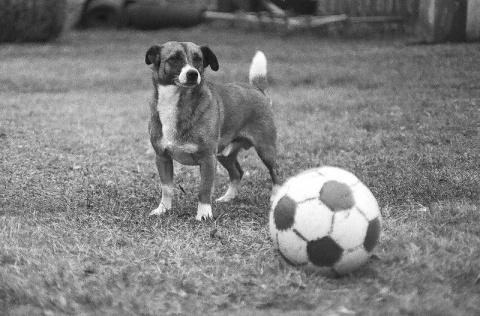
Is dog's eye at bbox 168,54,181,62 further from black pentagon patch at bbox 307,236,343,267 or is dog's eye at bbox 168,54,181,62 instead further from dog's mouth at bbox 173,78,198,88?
black pentagon patch at bbox 307,236,343,267

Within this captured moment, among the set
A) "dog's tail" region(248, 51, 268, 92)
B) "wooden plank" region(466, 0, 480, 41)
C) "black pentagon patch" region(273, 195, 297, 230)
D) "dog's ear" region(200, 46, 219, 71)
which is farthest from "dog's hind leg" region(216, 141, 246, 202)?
"wooden plank" region(466, 0, 480, 41)

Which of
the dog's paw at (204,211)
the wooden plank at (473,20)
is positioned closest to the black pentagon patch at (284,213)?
the dog's paw at (204,211)

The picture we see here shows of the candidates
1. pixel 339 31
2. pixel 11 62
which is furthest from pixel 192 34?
pixel 11 62

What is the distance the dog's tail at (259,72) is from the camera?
682cm

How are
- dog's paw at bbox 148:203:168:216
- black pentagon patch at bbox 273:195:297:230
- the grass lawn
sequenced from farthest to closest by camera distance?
1. dog's paw at bbox 148:203:168:216
2. black pentagon patch at bbox 273:195:297:230
3. the grass lawn

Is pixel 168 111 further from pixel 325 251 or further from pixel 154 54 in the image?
pixel 325 251

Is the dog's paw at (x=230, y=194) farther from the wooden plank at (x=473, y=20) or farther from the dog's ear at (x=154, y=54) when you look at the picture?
the wooden plank at (x=473, y=20)

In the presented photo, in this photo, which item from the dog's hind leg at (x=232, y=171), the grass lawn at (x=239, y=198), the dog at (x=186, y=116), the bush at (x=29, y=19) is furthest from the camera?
the bush at (x=29, y=19)

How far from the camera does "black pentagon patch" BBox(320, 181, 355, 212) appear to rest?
14.3ft

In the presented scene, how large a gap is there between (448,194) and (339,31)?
579 inches

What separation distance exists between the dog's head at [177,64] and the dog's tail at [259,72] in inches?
39.4

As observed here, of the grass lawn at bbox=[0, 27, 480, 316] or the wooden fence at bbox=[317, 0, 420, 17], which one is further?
the wooden fence at bbox=[317, 0, 420, 17]

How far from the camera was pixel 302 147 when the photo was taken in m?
8.47

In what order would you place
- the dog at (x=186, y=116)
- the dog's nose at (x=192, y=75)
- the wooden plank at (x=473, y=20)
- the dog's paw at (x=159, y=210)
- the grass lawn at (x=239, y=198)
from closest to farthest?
the grass lawn at (x=239, y=198)
the dog's nose at (x=192, y=75)
the dog at (x=186, y=116)
the dog's paw at (x=159, y=210)
the wooden plank at (x=473, y=20)
